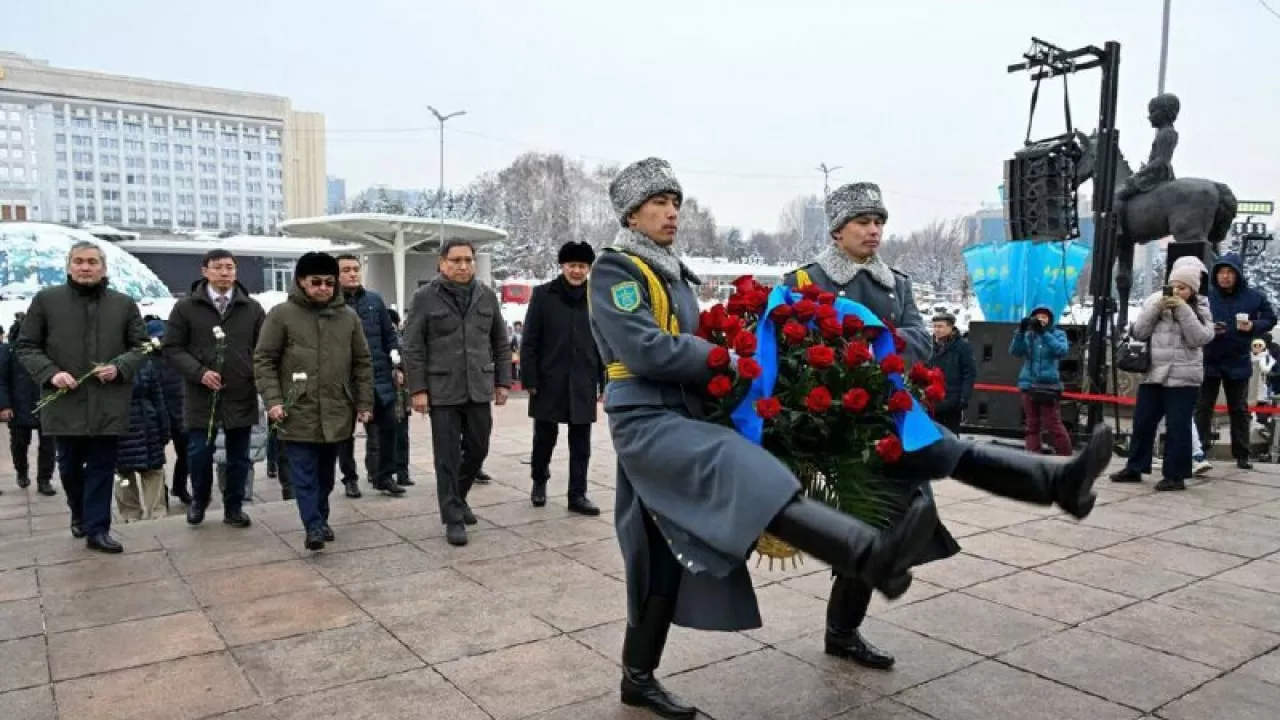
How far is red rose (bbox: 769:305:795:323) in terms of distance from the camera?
2975 mm

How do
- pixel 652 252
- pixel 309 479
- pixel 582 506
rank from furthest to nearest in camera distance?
pixel 582 506 < pixel 309 479 < pixel 652 252

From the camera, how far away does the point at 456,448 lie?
5824 mm

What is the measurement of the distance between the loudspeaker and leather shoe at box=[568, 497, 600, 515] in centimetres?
699

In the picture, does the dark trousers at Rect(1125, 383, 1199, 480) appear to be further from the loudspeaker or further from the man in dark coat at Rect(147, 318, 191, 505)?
the man in dark coat at Rect(147, 318, 191, 505)

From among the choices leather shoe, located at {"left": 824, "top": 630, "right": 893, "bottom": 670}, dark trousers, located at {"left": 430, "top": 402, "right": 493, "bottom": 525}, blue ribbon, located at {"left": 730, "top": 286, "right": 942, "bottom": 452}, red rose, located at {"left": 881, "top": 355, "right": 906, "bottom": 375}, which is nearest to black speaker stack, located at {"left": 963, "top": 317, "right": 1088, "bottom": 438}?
dark trousers, located at {"left": 430, "top": 402, "right": 493, "bottom": 525}

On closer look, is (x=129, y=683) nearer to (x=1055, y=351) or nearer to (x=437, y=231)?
(x=1055, y=351)

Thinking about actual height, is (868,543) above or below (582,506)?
above

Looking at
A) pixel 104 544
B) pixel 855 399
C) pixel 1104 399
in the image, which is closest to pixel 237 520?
pixel 104 544

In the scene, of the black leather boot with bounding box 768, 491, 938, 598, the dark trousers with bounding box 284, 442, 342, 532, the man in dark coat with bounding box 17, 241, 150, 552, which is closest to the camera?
the black leather boot with bounding box 768, 491, 938, 598

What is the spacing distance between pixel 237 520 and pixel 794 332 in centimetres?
469

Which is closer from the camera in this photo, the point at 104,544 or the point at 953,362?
the point at 104,544

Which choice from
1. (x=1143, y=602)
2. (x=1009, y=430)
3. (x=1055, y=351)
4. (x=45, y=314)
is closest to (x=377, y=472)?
(x=45, y=314)

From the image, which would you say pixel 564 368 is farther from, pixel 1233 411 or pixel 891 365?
pixel 1233 411

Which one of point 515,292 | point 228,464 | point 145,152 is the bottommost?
point 228,464
